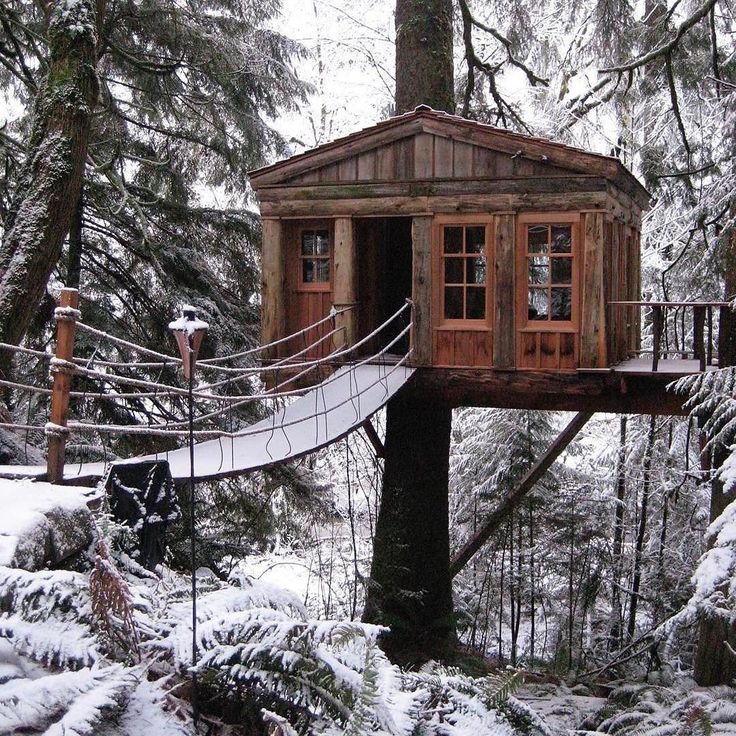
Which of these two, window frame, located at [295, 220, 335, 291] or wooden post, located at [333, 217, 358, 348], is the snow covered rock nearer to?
wooden post, located at [333, 217, 358, 348]

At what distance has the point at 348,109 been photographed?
59.0 feet

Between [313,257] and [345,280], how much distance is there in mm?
578

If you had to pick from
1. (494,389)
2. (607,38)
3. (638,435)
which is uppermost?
(607,38)

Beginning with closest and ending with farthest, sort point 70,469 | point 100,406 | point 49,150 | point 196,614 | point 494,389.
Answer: point 196,614, point 70,469, point 49,150, point 494,389, point 100,406

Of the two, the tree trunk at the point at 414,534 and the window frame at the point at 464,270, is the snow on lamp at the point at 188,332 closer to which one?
the window frame at the point at 464,270

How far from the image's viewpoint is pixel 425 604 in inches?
351

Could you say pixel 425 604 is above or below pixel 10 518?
below

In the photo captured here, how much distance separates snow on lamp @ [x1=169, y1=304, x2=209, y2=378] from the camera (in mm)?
2957

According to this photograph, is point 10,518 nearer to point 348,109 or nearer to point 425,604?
point 425,604

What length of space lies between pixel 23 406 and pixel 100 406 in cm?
85

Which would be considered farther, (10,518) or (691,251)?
(691,251)

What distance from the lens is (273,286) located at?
8.34m

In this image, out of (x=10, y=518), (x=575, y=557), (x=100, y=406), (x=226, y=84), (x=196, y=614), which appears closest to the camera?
(x=196, y=614)

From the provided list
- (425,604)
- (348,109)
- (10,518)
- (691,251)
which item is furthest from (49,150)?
(348,109)
